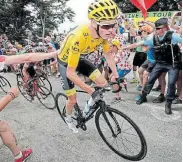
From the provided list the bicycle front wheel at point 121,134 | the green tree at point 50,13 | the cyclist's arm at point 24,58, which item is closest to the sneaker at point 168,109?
the bicycle front wheel at point 121,134

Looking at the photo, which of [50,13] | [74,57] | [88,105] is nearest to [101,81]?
[88,105]

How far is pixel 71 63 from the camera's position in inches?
150

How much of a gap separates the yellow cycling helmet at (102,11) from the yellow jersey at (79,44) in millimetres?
283

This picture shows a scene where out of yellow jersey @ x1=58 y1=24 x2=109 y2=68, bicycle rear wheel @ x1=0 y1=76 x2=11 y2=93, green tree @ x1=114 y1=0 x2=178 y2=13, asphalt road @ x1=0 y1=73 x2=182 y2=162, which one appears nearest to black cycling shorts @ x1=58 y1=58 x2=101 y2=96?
yellow jersey @ x1=58 y1=24 x2=109 y2=68

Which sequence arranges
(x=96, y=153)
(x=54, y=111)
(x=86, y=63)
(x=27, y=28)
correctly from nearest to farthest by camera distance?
(x=96, y=153) → (x=86, y=63) → (x=54, y=111) → (x=27, y=28)

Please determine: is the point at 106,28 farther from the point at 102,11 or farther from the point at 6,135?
the point at 6,135

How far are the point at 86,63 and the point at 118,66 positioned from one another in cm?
307

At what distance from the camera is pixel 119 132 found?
4082 millimetres

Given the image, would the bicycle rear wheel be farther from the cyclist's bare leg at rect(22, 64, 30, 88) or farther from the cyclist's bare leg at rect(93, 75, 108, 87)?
the cyclist's bare leg at rect(93, 75, 108, 87)

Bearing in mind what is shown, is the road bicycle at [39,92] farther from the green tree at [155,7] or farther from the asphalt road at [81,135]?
the green tree at [155,7]

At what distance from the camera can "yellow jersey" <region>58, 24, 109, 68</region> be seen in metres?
3.79

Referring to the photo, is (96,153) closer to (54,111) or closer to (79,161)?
(79,161)

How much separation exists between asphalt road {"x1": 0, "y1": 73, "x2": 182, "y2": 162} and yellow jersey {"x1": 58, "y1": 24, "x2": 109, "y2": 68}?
146 cm

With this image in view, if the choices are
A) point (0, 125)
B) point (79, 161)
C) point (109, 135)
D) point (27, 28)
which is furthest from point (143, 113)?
point (27, 28)
